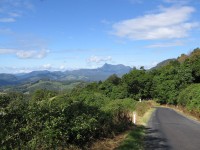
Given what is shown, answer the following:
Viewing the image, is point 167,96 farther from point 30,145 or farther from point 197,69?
point 30,145

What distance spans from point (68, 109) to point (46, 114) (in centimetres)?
176

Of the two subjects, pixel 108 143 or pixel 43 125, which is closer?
pixel 43 125

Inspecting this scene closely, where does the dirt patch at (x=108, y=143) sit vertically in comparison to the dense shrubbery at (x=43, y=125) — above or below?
below

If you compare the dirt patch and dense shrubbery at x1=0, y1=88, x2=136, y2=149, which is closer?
dense shrubbery at x1=0, y1=88, x2=136, y2=149

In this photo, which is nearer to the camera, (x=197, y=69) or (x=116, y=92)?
(x=197, y=69)

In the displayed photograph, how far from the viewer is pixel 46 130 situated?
11.0 m

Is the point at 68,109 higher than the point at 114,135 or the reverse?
higher

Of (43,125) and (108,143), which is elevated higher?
(43,125)

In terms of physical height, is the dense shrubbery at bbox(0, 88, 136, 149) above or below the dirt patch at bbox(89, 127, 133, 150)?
above

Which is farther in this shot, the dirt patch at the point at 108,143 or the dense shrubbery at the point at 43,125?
the dirt patch at the point at 108,143

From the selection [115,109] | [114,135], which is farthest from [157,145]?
[115,109]

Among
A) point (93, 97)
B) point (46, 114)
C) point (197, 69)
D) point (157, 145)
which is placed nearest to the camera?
point (46, 114)

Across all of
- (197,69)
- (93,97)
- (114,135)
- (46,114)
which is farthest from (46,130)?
(197,69)

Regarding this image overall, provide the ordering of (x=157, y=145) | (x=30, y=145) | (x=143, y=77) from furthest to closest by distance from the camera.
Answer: (x=143, y=77)
(x=157, y=145)
(x=30, y=145)
